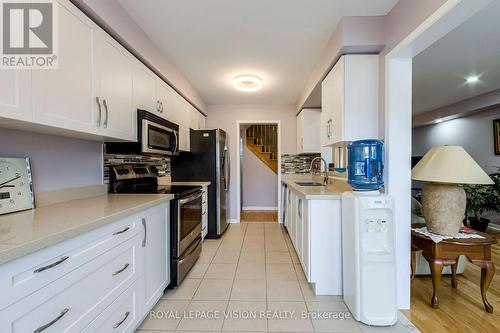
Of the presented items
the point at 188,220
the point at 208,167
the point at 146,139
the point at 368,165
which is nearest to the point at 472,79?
the point at 368,165

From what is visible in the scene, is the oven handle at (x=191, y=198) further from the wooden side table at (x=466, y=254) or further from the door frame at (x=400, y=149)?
the wooden side table at (x=466, y=254)

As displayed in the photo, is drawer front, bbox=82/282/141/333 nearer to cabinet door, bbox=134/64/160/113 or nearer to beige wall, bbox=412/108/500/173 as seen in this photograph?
cabinet door, bbox=134/64/160/113

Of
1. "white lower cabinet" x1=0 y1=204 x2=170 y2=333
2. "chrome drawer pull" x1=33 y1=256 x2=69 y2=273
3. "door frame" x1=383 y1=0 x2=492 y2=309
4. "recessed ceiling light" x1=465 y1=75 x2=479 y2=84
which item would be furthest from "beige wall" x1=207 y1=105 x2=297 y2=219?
"chrome drawer pull" x1=33 y1=256 x2=69 y2=273

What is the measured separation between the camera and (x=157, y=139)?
2428 millimetres

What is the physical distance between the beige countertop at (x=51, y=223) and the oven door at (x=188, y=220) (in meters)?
Result: 0.54

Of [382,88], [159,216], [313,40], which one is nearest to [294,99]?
[313,40]

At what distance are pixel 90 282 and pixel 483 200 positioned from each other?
19.2 ft

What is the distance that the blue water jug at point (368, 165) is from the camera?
6.32ft

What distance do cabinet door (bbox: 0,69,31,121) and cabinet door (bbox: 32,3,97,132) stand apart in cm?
3

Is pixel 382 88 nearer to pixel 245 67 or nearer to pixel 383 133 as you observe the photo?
pixel 383 133

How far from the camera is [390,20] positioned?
197 cm

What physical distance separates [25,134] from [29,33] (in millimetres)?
610

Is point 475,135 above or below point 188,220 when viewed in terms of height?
above

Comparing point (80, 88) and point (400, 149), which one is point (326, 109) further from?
point (80, 88)
